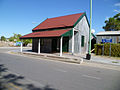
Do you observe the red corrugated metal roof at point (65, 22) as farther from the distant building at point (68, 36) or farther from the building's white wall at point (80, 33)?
the building's white wall at point (80, 33)

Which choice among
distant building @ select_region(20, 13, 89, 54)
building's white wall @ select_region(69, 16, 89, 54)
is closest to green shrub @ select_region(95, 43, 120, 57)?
building's white wall @ select_region(69, 16, 89, 54)

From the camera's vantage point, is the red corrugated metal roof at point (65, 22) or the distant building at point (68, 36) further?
the red corrugated metal roof at point (65, 22)

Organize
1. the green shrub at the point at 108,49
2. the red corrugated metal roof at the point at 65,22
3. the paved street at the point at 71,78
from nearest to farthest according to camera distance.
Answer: the paved street at the point at 71,78 < the green shrub at the point at 108,49 < the red corrugated metal roof at the point at 65,22

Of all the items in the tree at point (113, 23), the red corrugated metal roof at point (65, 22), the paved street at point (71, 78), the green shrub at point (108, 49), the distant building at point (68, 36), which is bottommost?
the paved street at point (71, 78)

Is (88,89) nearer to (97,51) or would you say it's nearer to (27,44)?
(97,51)

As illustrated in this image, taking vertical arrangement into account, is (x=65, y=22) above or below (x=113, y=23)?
below

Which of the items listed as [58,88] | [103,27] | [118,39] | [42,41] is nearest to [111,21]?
[103,27]

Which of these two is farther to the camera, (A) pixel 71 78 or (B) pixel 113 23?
(B) pixel 113 23

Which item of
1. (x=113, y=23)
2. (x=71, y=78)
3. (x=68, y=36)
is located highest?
(x=113, y=23)

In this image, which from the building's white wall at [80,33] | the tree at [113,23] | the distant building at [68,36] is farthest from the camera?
the tree at [113,23]

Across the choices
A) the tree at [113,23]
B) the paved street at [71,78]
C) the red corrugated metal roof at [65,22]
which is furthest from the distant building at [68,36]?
the tree at [113,23]

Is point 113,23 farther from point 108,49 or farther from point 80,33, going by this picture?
point 108,49

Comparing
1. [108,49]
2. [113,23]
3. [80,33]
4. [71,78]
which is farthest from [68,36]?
[113,23]

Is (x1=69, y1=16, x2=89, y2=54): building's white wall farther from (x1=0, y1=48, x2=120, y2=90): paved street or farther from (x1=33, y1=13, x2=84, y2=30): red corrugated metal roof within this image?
(x1=0, y1=48, x2=120, y2=90): paved street
